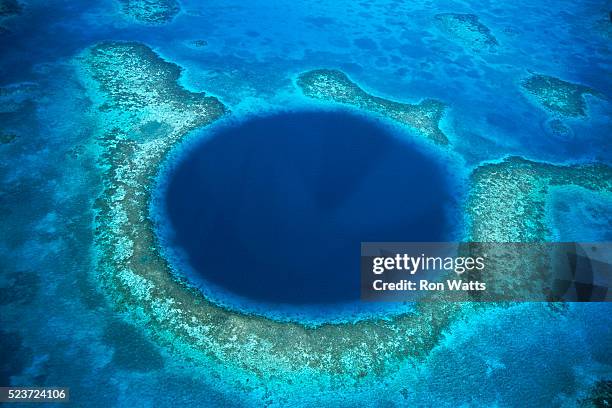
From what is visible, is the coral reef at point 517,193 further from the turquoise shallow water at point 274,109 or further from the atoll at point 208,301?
the turquoise shallow water at point 274,109

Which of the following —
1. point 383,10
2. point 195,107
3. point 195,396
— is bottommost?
point 195,396

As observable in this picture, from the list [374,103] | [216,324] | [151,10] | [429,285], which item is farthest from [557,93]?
A: [151,10]

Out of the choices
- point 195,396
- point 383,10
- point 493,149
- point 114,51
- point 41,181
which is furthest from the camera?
point 383,10

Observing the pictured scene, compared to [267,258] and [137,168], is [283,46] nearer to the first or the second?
[137,168]

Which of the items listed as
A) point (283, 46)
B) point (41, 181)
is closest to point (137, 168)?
point (41, 181)

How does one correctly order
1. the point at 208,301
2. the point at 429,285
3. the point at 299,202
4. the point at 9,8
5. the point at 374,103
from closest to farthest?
the point at 208,301 < the point at 429,285 < the point at 299,202 < the point at 374,103 < the point at 9,8

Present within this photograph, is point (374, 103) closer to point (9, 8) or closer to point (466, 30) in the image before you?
point (466, 30)

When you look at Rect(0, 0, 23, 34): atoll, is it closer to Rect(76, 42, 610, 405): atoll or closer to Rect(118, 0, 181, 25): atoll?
Rect(118, 0, 181, 25): atoll
